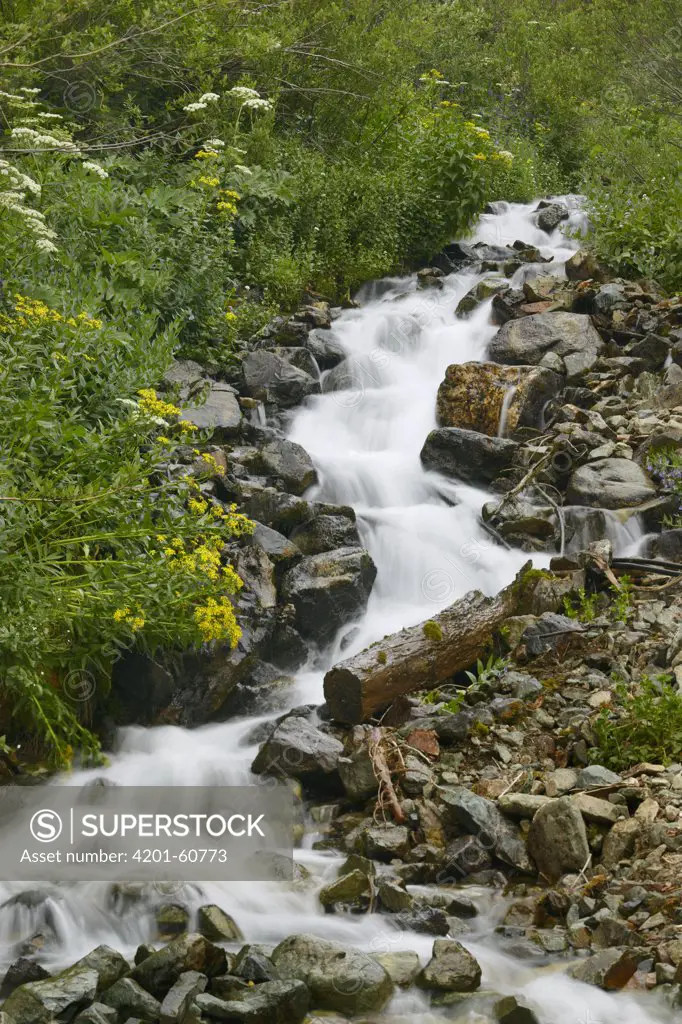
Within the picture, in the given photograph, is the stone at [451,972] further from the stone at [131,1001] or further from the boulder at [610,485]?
the boulder at [610,485]

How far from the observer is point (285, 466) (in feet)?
23.6

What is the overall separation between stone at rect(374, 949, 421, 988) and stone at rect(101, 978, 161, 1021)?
795 millimetres

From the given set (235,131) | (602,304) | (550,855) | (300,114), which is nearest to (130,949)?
(550,855)

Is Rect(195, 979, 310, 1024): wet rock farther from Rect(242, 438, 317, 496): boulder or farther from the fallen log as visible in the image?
Rect(242, 438, 317, 496): boulder

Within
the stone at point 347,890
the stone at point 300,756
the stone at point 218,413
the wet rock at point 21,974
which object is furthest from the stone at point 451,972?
the stone at point 218,413

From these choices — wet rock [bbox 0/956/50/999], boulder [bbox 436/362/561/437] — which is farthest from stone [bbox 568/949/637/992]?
boulder [bbox 436/362/561/437]

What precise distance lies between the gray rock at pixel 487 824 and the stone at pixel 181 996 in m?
1.41

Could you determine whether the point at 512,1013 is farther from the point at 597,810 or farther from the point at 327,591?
the point at 327,591

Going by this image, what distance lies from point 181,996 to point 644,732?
234cm

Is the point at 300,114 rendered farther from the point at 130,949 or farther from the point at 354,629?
the point at 130,949

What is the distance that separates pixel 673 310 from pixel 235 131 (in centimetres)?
458

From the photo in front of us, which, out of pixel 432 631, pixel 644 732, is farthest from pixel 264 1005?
pixel 432 631

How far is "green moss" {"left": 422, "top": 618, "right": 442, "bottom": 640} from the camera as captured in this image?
5.53 meters

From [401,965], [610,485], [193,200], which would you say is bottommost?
[610,485]
